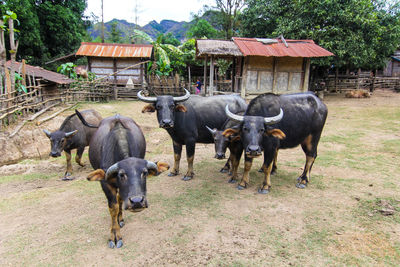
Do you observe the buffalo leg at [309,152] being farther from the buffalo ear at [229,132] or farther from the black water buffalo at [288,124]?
the buffalo ear at [229,132]

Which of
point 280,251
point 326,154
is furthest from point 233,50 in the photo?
point 280,251

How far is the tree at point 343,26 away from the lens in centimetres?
1602

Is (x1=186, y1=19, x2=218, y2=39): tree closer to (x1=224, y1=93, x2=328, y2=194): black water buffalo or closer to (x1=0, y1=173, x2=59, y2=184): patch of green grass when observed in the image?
(x1=0, y1=173, x2=59, y2=184): patch of green grass

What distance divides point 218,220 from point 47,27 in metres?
25.8

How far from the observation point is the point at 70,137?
6660mm

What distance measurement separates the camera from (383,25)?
18531 millimetres

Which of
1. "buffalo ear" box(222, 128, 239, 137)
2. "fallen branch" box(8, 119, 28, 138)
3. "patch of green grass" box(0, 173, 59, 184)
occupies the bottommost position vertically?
"patch of green grass" box(0, 173, 59, 184)

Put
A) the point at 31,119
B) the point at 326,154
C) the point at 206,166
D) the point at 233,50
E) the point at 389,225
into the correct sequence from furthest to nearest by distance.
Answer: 1. the point at 233,50
2. the point at 31,119
3. the point at 326,154
4. the point at 206,166
5. the point at 389,225

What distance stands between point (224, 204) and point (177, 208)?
0.85 meters

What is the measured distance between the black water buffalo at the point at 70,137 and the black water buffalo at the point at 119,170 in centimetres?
282

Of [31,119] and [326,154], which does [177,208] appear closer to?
[326,154]

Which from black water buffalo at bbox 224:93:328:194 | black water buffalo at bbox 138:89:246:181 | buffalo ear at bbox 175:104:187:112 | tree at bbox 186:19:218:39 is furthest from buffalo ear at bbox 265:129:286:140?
tree at bbox 186:19:218:39

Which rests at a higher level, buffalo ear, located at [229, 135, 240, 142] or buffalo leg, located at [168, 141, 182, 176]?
buffalo ear, located at [229, 135, 240, 142]

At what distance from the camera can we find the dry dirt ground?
128 inches
